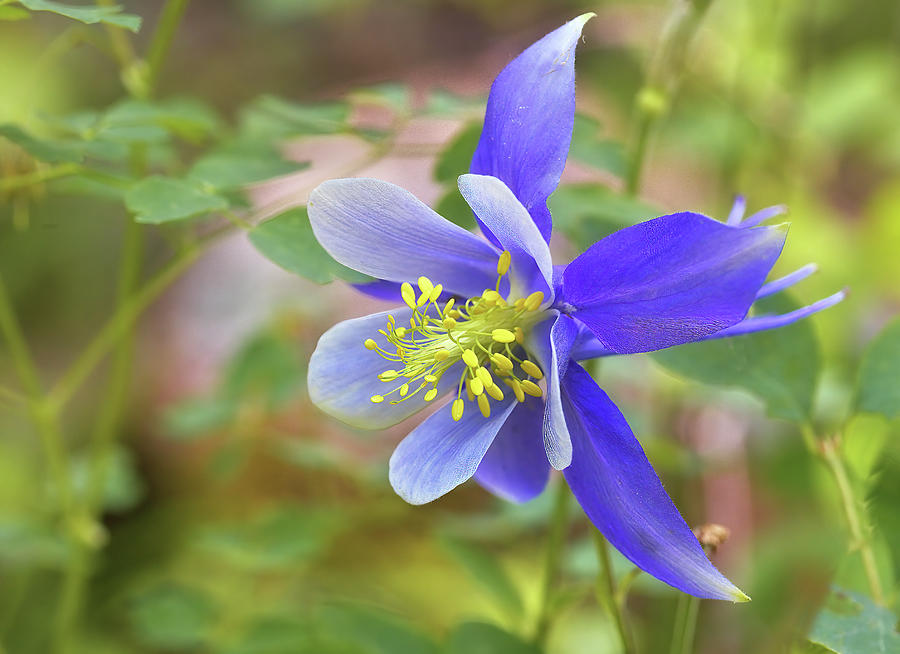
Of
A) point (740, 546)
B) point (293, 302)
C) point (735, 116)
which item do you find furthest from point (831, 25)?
point (293, 302)

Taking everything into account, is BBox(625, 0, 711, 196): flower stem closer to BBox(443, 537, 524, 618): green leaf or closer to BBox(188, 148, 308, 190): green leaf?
BBox(188, 148, 308, 190): green leaf

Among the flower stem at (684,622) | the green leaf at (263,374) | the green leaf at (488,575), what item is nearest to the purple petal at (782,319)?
the flower stem at (684,622)

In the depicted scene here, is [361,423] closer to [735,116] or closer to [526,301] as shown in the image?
[526,301]

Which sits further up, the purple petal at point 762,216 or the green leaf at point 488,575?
the purple petal at point 762,216

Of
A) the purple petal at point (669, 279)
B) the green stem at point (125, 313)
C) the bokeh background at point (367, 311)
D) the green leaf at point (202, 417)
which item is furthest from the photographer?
the green leaf at point (202, 417)

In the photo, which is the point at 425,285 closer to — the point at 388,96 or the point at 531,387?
the point at 531,387

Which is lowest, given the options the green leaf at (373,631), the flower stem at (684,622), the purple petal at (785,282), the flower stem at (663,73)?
the green leaf at (373,631)

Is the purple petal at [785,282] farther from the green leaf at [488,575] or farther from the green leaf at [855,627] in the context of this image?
the green leaf at [488,575]
